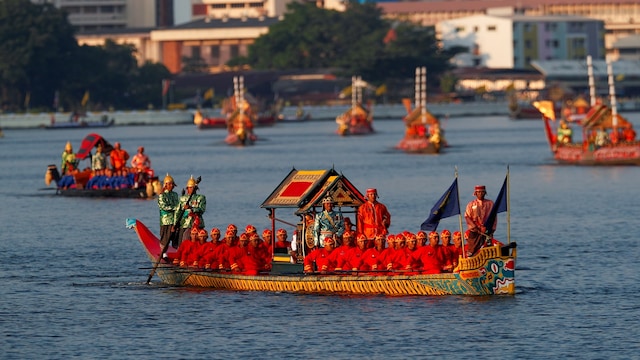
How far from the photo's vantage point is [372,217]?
46000 mm

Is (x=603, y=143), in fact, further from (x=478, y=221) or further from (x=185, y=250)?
(x=478, y=221)

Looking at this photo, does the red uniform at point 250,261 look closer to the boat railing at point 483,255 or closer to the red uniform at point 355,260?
the red uniform at point 355,260

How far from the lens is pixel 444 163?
392 feet

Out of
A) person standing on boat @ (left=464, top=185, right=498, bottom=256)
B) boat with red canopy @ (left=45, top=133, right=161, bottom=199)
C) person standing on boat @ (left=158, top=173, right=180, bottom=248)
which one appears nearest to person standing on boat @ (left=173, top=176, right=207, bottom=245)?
person standing on boat @ (left=158, top=173, right=180, bottom=248)

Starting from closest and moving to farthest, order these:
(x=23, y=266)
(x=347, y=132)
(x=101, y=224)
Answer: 1. (x=23, y=266)
2. (x=101, y=224)
3. (x=347, y=132)

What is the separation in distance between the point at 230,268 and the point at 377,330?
7.57 meters

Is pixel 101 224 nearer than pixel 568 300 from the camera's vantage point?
No

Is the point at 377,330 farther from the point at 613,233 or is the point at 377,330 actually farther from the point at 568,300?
the point at 613,233

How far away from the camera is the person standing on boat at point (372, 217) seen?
46.0m

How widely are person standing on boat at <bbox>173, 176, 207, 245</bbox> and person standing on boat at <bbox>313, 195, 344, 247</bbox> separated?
465 centimetres

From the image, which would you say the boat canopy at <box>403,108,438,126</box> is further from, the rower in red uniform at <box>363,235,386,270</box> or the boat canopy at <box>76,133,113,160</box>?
the rower in red uniform at <box>363,235,386,270</box>

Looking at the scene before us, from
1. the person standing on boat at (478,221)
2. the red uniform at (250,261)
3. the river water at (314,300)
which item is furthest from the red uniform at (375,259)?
the red uniform at (250,261)

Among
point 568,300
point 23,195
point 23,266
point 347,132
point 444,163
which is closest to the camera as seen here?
point 568,300

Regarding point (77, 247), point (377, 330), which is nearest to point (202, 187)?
point (77, 247)
